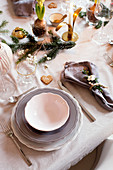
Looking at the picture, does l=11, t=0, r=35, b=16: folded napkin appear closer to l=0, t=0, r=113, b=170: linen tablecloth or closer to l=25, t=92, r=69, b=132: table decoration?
l=0, t=0, r=113, b=170: linen tablecloth

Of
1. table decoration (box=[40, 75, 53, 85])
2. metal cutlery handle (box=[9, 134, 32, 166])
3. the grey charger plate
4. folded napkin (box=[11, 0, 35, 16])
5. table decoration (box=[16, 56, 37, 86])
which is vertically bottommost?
metal cutlery handle (box=[9, 134, 32, 166])

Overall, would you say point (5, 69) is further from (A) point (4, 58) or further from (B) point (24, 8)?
(B) point (24, 8)

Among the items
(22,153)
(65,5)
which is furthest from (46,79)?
(65,5)

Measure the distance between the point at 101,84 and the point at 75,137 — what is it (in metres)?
0.28

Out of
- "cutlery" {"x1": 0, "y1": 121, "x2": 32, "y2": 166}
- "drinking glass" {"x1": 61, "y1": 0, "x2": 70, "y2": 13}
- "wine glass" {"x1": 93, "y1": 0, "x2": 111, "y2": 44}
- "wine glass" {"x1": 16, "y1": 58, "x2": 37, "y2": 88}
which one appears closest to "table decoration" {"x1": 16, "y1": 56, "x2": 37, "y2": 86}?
"wine glass" {"x1": 16, "y1": 58, "x2": 37, "y2": 88}

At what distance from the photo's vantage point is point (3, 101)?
0.80 m

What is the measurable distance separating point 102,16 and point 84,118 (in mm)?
578

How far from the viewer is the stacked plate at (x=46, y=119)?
647 millimetres

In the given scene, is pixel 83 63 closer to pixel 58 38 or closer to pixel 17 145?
pixel 58 38

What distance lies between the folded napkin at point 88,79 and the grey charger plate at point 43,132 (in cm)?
10

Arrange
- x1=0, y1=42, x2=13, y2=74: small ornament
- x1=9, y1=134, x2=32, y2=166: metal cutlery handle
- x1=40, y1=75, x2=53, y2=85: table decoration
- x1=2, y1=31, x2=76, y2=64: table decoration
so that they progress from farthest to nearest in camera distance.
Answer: x1=2, y1=31, x2=76, y2=64: table decoration, x1=40, y1=75, x2=53, y2=85: table decoration, x1=0, y1=42, x2=13, y2=74: small ornament, x1=9, y1=134, x2=32, y2=166: metal cutlery handle

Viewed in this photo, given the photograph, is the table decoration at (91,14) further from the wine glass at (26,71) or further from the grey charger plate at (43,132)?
the grey charger plate at (43,132)

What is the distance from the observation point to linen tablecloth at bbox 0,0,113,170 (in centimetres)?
63

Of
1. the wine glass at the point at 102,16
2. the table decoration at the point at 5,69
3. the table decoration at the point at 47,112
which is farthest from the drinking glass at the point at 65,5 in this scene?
the table decoration at the point at 47,112
